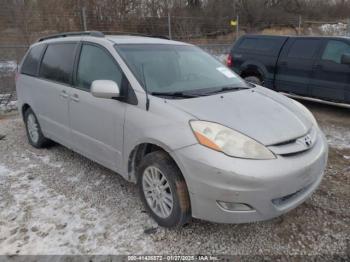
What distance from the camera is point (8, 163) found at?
14.4 feet

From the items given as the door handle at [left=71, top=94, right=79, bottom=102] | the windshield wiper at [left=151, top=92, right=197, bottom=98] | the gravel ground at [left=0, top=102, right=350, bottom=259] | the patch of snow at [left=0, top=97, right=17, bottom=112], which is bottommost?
the gravel ground at [left=0, top=102, right=350, bottom=259]

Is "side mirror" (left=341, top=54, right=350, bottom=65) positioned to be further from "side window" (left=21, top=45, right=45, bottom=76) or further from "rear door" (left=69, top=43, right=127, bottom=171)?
"side window" (left=21, top=45, right=45, bottom=76)

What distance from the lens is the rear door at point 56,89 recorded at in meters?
3.84

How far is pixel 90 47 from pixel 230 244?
2.58m

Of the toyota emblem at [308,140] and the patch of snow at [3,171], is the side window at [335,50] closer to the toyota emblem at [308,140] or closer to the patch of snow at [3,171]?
the toyota emblem at [308,140]

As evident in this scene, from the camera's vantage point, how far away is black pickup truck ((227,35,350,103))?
21.1 feet

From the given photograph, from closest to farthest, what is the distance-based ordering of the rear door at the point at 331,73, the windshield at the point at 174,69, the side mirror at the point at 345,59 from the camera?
the windshield at the point at 174,69 → the side mirror at the point at 345,59 → the rear door at the point at 331,73

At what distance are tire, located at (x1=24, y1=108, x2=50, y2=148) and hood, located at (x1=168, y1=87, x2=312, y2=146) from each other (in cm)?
285

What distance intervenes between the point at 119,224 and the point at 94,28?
8.74m

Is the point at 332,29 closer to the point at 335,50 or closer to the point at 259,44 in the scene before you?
the point at 259,44

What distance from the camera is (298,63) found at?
6980 mm

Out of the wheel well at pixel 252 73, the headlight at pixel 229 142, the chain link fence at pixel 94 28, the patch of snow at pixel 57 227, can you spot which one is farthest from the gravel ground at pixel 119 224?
the chain link fence at pixel 94 28

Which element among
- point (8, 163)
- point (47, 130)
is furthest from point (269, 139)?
point (8, 163)

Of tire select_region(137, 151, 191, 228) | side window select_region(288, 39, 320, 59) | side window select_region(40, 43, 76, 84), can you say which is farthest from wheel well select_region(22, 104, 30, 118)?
side window select_region(288, 39, 320, 59)
